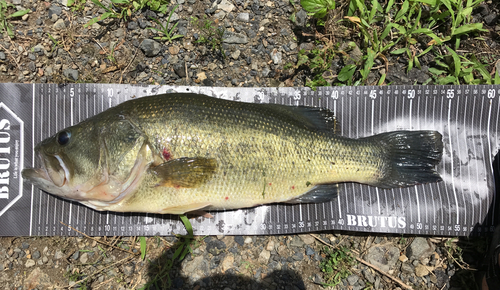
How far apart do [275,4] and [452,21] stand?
7.67 ft

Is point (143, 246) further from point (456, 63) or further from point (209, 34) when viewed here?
point (456, 63)

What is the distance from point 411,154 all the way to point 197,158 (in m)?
2.50

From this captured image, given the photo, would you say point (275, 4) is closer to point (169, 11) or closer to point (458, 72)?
point (169, 11)

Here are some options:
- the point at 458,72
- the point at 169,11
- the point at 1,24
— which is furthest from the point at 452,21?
the point at 1,24

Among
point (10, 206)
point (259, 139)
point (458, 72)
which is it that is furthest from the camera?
point (458, 72)

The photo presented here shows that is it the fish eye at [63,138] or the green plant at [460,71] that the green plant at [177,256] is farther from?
the green plant at [460,71]

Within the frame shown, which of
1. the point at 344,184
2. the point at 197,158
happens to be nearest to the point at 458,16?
the point at 344,184

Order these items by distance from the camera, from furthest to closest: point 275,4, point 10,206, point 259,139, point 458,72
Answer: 1. point 275,4
2. point 458,72
3. point 10,206
4. point 259,139

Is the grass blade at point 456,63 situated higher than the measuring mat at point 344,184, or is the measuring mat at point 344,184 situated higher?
the grass blade at point 456,63

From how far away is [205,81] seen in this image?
3676 millimetres

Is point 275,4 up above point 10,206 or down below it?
above

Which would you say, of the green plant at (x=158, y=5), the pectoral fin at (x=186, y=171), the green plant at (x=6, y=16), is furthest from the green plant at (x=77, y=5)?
the pectoral fin at (x=186, y=171)

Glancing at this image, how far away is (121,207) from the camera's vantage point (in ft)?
9.67

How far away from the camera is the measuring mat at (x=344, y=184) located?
3.37m
